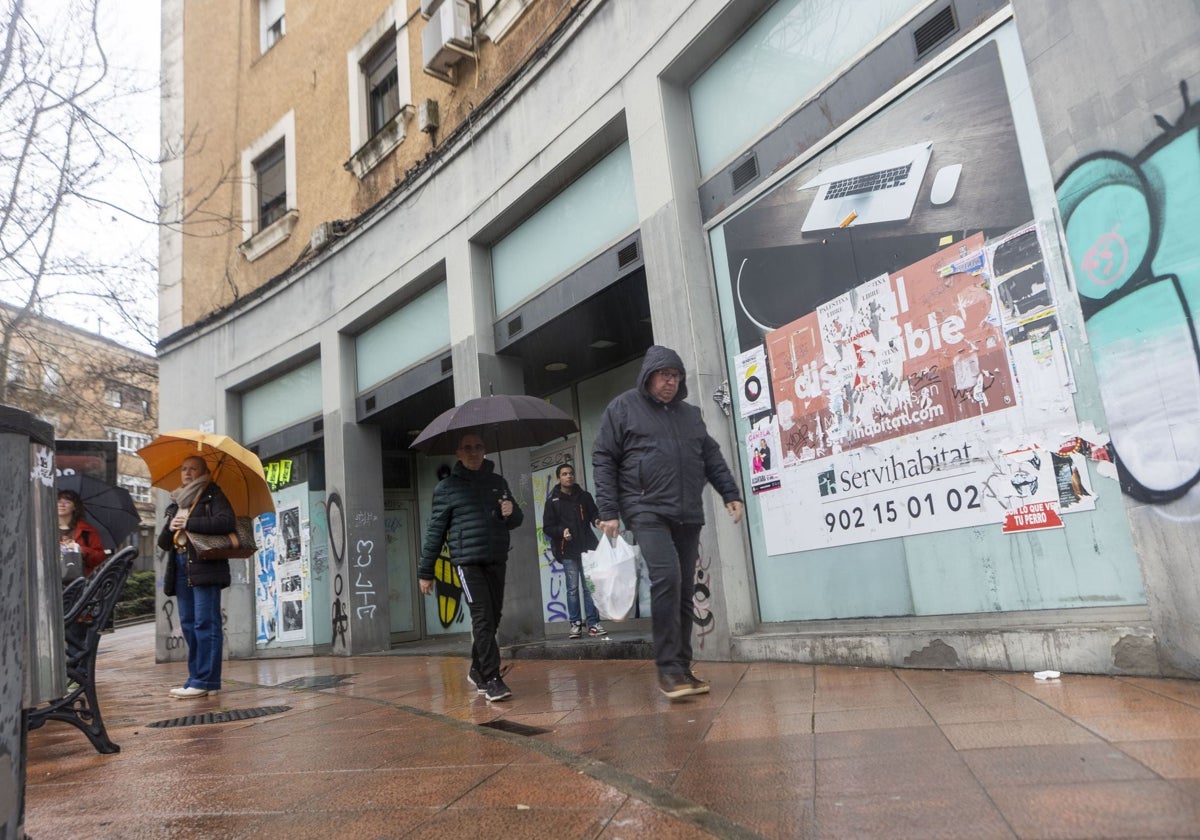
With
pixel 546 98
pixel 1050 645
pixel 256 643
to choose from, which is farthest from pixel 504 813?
pixel 256 643

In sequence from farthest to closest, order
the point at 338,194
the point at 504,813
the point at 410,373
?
the point at 338,194
the point at 410,373
the point at 504,813

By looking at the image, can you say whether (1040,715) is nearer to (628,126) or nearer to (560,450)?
(628,126)

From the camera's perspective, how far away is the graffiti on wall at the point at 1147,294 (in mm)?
3680

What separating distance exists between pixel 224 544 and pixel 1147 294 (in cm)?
601

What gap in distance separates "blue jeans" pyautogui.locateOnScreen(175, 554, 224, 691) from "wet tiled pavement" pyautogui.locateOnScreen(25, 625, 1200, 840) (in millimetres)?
1369

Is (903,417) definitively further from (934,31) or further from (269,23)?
(269,23)

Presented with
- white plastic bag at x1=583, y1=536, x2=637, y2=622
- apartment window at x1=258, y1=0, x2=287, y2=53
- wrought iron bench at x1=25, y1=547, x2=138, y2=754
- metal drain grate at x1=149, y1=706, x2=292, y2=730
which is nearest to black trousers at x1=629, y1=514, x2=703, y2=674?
white plastic bag at x1=583, y1=536, x2=637, y2=622

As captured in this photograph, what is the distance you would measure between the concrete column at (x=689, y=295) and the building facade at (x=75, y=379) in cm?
834

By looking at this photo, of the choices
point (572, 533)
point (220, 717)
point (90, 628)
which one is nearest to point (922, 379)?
point (572, 533)

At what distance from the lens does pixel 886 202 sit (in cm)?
548

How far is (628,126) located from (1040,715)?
5.73m

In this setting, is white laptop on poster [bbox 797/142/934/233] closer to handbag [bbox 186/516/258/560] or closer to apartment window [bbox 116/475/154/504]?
handbag [bbox 186/516/258/560]

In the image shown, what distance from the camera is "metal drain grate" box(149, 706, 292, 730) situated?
17.8 feet

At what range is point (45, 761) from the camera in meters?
4.32
